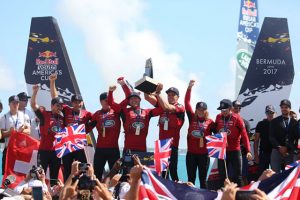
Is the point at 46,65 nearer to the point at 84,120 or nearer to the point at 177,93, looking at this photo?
the point at 84,120

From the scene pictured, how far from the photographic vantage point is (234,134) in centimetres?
1052

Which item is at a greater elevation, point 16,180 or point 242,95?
point 242,95

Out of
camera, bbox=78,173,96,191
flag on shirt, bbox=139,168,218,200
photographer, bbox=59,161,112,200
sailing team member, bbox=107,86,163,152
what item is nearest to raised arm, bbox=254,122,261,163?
sailing team member, bbox=107,86,163,152

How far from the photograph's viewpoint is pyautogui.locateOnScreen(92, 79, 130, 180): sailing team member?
10805 mm

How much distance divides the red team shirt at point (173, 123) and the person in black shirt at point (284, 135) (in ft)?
5.44

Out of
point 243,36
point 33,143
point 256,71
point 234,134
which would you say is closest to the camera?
point 234,134

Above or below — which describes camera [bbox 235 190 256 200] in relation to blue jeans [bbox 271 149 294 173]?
above

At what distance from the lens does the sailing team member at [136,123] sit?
10.5m

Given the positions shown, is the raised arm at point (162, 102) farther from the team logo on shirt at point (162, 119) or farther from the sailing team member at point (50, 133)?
the sailing team member at point (50, 133)

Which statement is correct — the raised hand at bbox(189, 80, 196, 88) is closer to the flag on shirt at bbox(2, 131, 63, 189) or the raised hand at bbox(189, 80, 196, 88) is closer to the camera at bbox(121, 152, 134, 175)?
the camera at bbox(121, 152, 134, 175)

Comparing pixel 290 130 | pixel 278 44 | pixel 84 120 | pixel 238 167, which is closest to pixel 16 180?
pixel 84 120

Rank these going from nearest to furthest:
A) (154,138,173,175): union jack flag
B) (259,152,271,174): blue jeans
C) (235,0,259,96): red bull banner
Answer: (154,138,173,175): union jack flag → (259,152,271,174): blue jeans → (235,0,259,96): red bull banner

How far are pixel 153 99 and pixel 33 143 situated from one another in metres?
2.58

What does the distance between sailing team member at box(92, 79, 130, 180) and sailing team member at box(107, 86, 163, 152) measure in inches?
9.3
